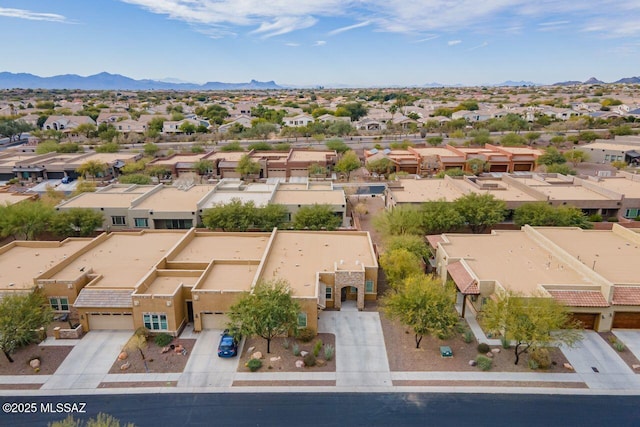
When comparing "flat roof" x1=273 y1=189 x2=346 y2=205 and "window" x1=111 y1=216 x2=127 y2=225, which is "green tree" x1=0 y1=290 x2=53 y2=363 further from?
"flat roof" x1=273 y1=189 x2=346 y2=205

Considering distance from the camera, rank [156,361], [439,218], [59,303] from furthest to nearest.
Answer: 1. [439,218]
2. [59,303]
3. [156,361]

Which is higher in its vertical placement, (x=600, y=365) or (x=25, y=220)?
(x=25, y=220)

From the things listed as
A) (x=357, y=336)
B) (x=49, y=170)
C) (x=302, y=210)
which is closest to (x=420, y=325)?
(x=357, y=336)

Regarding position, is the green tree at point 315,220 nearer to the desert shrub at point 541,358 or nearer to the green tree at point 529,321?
the green tree at point 529,321

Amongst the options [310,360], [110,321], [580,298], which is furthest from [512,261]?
[110,321]

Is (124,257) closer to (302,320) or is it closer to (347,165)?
(302,320)

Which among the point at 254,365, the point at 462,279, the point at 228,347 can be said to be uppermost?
the point at 462,279

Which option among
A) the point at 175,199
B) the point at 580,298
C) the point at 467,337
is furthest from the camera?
the point at 175,199
